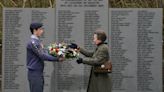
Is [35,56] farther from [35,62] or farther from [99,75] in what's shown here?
[99,75]

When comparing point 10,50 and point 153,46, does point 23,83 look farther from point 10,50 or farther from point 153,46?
point 153,46

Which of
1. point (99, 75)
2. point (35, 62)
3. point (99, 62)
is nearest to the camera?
point (35, 62)

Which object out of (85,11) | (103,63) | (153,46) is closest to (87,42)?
(85,11)

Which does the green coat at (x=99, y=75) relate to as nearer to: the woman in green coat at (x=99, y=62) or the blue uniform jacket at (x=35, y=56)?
the woman in green coat at (x=99, y=62)

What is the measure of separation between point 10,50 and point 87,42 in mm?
1776

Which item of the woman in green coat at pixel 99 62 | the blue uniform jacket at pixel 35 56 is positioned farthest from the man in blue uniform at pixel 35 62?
the woman in green coat at pixel 99 62

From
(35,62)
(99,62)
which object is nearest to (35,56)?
(35,62)

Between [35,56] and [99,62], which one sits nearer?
[35,56]

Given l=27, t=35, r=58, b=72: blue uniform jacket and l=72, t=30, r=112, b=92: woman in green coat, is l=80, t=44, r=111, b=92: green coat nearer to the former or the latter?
l=72, t=30, r=112, b=92: woman in green coat

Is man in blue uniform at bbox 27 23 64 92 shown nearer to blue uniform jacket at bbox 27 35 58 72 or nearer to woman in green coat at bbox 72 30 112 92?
blue uniform jacket at bbox 27 35 58 72

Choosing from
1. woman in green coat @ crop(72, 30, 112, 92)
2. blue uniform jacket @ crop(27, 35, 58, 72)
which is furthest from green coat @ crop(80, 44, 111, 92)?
blue uniform jacket @ crop(27, 35, 58, 72)

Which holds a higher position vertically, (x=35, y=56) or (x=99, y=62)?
(x=35, y=56)

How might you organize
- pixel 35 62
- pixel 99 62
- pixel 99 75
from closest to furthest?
pixel 35 62
pixel 99 62
pixel 99 75

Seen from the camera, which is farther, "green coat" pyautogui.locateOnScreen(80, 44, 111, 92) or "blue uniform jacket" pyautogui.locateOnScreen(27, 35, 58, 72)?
"green coat" pyautogui.locateOnScreen(80, 44, 111, 92)
